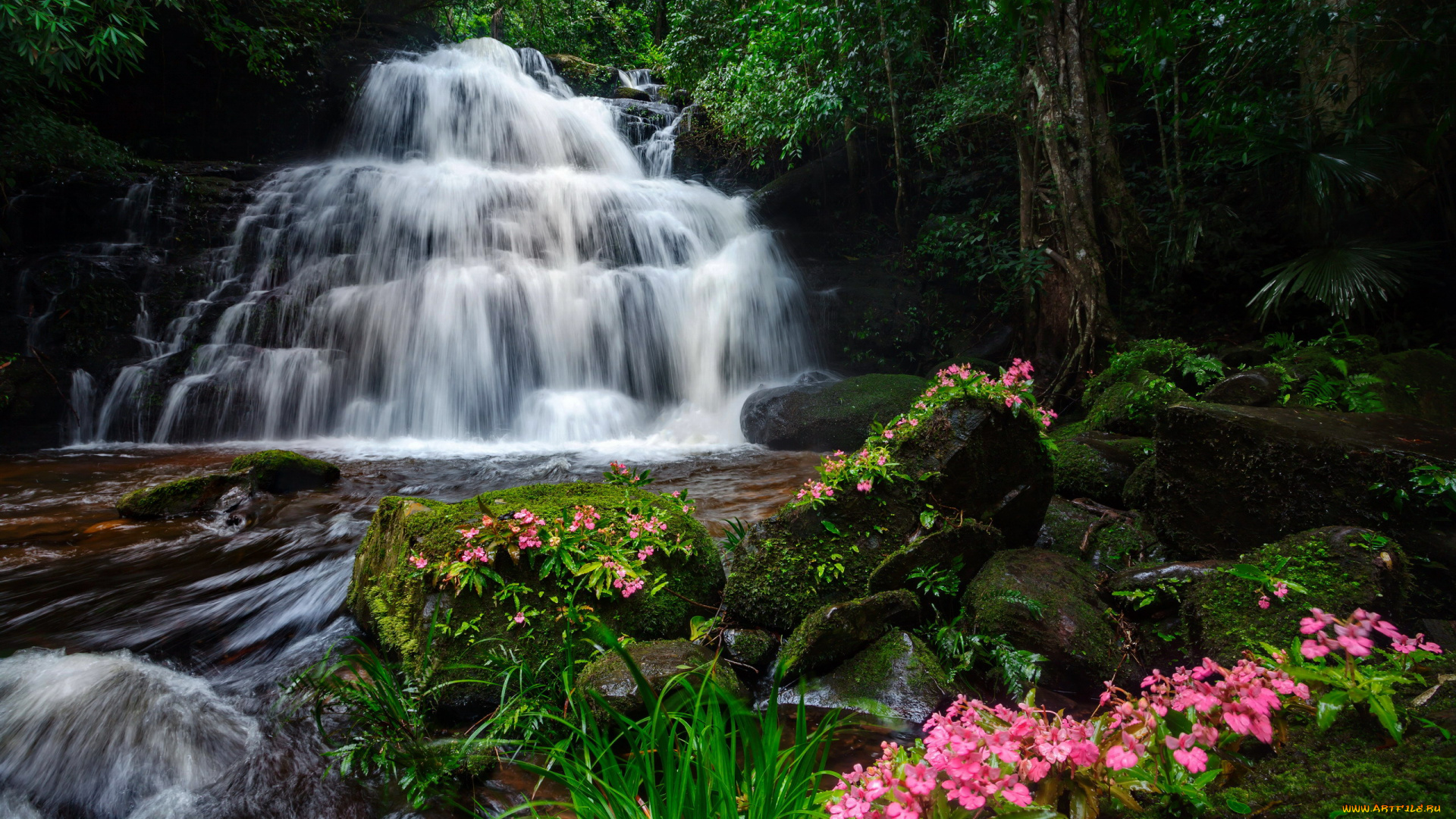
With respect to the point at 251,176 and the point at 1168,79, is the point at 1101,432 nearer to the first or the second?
the point at 1168,79

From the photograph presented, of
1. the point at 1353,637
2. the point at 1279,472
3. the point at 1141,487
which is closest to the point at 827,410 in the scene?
the point at 1141,487

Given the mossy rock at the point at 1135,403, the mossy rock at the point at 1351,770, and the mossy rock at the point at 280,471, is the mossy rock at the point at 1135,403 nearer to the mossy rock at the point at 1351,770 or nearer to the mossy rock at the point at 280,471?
the mossy rock at the point at 1351,770

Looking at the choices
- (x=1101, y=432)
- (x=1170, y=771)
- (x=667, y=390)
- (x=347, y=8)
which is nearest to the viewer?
(x=1170, y=771)

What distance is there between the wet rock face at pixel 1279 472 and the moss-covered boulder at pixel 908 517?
70 cm

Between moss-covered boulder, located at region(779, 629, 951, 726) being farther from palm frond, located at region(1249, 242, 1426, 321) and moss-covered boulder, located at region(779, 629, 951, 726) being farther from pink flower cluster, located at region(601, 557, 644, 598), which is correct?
palm frond, located at region(1249, 242, 1426, 321)

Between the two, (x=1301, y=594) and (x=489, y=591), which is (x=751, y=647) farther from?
(x=1301, y=594)

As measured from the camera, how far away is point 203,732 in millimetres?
2855

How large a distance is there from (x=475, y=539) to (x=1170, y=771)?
A: 292 cm

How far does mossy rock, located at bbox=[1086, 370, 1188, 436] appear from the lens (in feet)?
18.4

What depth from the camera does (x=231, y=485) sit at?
20.3 ft

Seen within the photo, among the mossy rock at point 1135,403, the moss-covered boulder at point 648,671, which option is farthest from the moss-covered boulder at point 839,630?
the mossy rock at point 1135,403

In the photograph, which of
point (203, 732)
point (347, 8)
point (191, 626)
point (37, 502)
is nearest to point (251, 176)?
point (347, 8)

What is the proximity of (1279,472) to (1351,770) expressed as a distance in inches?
97.8

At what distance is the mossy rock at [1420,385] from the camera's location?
4.65 m
